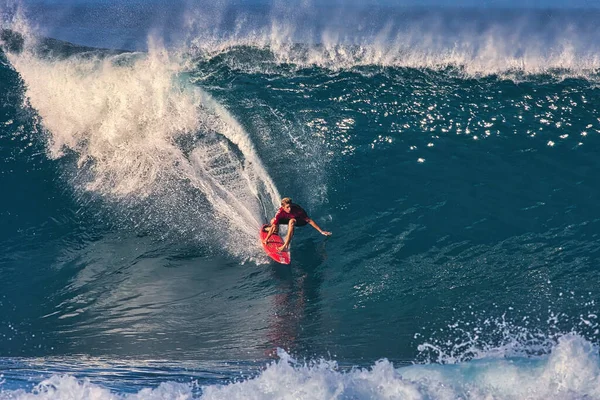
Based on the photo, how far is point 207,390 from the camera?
29.0ft

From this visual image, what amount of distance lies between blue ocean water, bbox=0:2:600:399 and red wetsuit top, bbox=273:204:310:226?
0.51m

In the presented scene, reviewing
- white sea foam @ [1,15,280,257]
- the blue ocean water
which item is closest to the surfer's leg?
the blue ocean water

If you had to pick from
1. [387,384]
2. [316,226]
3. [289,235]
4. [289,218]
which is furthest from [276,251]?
[387,384]

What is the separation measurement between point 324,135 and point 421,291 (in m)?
4.58

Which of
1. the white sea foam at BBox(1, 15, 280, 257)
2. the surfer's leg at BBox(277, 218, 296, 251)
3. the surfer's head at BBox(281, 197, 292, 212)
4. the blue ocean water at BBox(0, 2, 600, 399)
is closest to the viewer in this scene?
the blue ocean water at BBox(0, 2, 600, 399)

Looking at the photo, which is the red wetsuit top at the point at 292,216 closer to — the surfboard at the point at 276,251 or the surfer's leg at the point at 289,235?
the surfer's leg at the point at 289,235

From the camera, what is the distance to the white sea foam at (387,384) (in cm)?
863

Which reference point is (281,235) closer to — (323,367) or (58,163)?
(323,367)

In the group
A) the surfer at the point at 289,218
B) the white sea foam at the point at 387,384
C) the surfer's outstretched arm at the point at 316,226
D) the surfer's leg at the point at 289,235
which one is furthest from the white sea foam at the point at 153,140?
the white sea foam at the point at 387,384

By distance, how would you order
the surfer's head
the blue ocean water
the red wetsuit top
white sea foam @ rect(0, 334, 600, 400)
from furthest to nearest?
1. the red wetsuit top
2. the surfer's head
3. the blue ocean water
4. white sea foam @ rect(0, 334, 600, 400)

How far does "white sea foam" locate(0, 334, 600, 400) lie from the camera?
8.63m

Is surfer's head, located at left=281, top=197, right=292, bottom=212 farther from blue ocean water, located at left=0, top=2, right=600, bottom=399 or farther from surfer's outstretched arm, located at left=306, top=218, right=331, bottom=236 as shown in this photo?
blue ocean water, located at left=0, top=2, right=600, bottom=399

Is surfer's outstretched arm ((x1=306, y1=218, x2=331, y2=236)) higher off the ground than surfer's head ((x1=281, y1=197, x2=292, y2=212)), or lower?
lower

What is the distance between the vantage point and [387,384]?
8742mm
